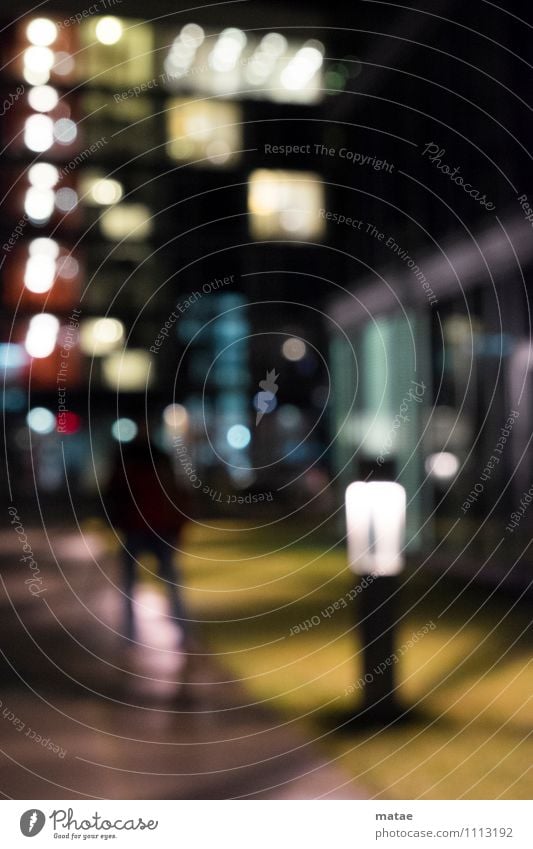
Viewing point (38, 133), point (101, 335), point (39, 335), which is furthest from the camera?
point (39, 335)

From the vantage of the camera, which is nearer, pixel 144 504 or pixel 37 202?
pixel 37 202

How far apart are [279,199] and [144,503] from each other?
809 millimetres

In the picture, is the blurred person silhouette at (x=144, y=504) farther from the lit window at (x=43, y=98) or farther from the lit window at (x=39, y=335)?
the lit window at (x=43, y=98)

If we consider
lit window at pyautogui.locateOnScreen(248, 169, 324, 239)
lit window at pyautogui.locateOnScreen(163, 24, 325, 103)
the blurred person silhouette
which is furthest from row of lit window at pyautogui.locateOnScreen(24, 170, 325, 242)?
the blurred person silhouette

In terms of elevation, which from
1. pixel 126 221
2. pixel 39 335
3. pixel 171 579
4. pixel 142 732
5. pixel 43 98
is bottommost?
pixel 142 732

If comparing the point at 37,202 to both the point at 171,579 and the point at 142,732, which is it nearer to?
the point at 171,579

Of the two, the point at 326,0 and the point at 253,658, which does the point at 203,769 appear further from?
the point at 326,0

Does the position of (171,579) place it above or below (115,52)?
below

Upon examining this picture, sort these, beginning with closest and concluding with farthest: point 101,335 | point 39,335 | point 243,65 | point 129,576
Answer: point 243,65 < point 101,335 < point 39,335 < point 129,576

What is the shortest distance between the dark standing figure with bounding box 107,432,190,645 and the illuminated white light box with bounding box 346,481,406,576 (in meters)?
0.40

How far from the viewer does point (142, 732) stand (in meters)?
1.98

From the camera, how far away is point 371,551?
204 centimetres

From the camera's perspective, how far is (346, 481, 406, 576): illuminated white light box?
1.95 metres

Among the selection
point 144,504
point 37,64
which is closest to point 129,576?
point 144,504
